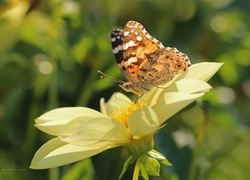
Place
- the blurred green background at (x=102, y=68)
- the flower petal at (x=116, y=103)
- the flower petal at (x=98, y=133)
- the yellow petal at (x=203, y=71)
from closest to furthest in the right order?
the flower petal at (x=98, y=133) < the yellow petal at (x=203, y=71) < the flower petal at (x=116, y=103) < the blurred green background at (x=102, y=68)

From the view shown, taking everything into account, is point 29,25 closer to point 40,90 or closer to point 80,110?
point 40,90

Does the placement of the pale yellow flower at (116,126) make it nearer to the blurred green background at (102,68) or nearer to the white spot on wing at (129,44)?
the white spot on wing at (129,44)

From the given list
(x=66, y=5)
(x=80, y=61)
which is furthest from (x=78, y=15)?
(x=80, y=61)

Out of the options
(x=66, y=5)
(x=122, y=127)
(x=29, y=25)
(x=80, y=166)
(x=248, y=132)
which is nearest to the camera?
(x=122, y=127)

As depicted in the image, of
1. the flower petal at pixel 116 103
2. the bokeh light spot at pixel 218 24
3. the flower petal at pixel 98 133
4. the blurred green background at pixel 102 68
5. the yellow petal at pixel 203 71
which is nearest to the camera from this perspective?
the flower petal at pixel 98 133

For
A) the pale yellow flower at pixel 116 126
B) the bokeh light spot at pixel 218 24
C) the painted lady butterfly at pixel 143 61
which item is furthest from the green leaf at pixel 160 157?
the bokeh light spot at pixel 218 24

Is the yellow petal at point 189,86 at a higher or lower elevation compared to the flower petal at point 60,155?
higher

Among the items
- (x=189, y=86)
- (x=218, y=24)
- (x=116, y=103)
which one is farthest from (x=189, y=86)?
(x=218, y=24)

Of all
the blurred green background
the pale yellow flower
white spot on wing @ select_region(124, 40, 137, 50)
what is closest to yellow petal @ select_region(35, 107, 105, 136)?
the pale yellow flower
